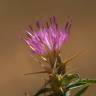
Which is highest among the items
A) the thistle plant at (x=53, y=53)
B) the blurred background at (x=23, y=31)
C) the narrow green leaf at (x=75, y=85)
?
the blurred background at (x=23, y=31)

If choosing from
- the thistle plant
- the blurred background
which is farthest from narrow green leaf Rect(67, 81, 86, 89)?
the blurred background

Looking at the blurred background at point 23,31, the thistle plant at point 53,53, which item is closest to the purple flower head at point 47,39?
the thistle plant at point 53,53

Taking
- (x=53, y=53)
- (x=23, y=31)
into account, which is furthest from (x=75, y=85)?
(x=23, y=31)

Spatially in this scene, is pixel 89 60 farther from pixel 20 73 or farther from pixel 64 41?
pixel 64 41

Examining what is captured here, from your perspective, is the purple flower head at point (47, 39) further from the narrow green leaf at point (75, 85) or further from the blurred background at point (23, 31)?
the blurred background at point (23, 31)

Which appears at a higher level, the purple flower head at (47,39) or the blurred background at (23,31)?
the blurred background at (23,31)

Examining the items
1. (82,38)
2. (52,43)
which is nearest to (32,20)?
(82,38)

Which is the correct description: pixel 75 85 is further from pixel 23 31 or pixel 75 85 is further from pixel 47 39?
pixel 23 31
